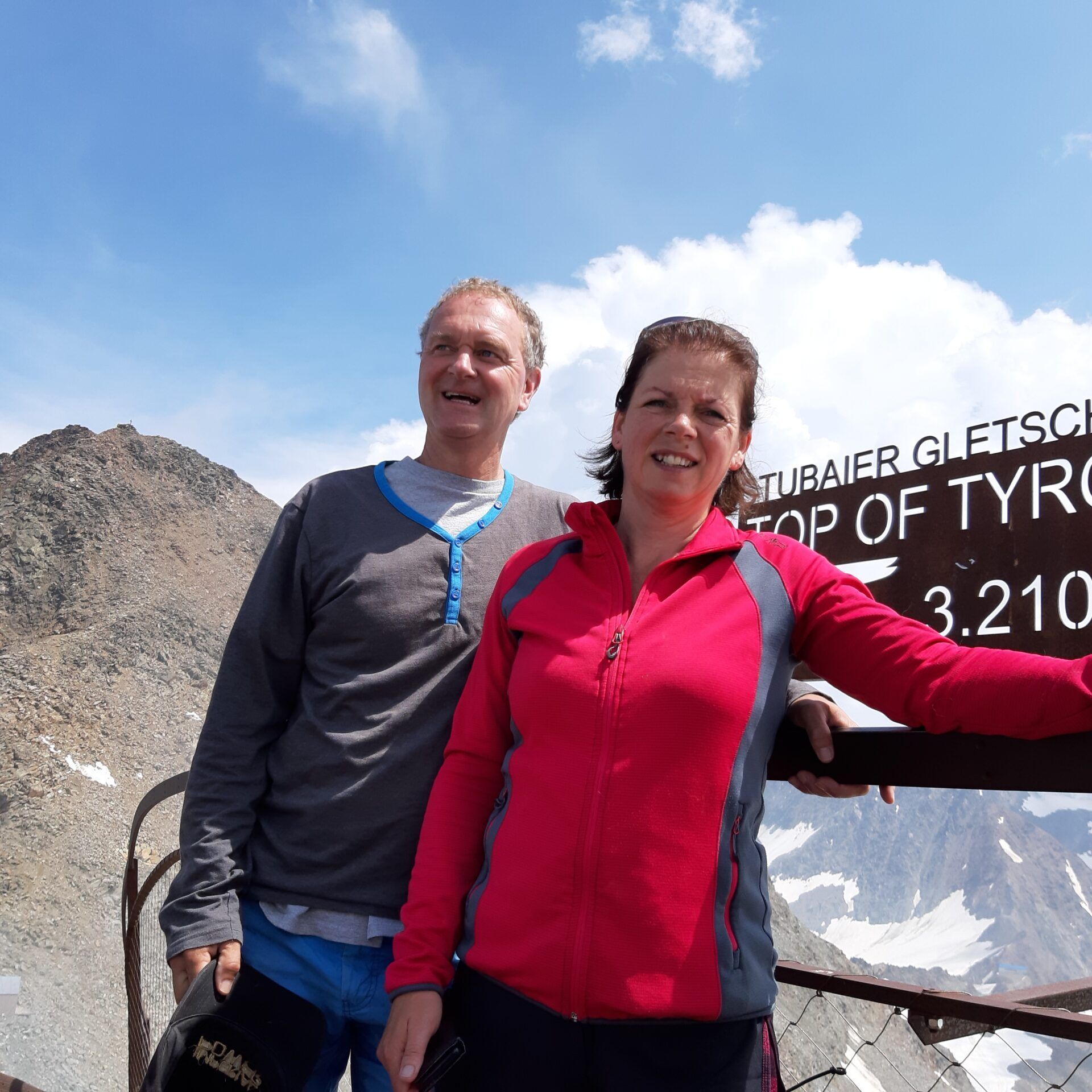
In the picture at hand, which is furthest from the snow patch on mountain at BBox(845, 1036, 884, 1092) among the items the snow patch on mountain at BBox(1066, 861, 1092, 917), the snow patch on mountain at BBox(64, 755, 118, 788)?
the snow patch on mountain at BBox(1066, 861, 1092, 917)

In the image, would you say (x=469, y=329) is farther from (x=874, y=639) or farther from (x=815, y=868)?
(x=815, y=868)

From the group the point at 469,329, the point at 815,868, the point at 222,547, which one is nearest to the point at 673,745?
the point at 469,329

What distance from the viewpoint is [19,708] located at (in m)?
34.1

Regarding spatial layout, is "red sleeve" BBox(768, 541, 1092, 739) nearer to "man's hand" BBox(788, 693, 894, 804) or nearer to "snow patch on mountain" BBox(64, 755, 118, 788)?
"man's hand" BBox(788, 693, 894, 804)

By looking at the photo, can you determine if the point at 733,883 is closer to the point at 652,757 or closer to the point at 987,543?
the point at 652,757

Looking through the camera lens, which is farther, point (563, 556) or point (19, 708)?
point (19, 708)

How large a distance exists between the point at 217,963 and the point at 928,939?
457 feet

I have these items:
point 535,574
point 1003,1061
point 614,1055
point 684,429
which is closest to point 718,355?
point 684,429

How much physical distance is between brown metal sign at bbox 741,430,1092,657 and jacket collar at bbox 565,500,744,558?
13.9 ft

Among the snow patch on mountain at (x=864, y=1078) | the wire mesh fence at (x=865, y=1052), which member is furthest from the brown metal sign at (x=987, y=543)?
the snow patch on mountain at (x=864, y=1078)

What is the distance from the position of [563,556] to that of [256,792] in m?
0.63

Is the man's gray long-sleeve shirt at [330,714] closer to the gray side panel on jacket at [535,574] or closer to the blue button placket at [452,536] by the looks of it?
the blue button placket at [452,536]

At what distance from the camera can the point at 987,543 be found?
587 cm

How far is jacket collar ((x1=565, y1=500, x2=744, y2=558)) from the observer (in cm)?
132
